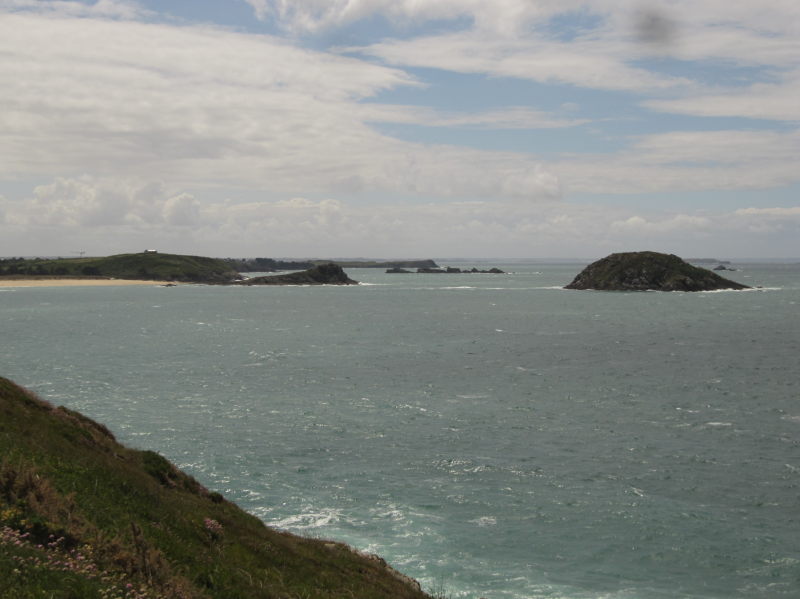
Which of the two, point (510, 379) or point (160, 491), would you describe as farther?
point (510, 379)

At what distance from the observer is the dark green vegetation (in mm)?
13578

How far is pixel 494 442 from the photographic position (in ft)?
139

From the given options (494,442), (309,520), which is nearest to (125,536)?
(309,520)

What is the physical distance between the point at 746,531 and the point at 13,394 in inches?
1247

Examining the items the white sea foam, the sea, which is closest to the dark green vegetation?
the white sea foam

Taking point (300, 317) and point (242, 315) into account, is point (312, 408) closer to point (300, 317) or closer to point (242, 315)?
point (300, 317)

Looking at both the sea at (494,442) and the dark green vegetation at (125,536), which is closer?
the dark green vegetation at (125,536)

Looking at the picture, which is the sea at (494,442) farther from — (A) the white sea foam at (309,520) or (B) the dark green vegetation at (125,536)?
(B) the dark green vegetation at (125,536)

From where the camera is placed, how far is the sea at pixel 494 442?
2666cm

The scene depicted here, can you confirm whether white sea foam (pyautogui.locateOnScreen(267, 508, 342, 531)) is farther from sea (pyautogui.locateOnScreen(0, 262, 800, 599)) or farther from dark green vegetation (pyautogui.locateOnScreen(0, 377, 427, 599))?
dark green vegetation (pyautogui.locateOnScreen(0, 377, 427, 599))

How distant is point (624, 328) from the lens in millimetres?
113812

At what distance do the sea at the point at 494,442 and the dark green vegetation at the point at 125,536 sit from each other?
5371 mm

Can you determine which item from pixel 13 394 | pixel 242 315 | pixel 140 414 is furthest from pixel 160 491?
pixel 242 315

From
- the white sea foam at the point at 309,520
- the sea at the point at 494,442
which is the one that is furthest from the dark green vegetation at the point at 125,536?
the sea at the point at 494,442
